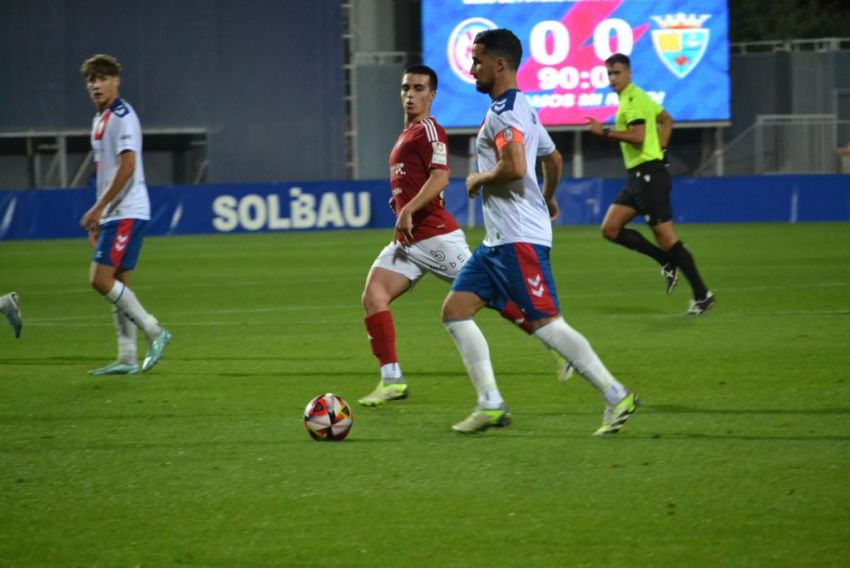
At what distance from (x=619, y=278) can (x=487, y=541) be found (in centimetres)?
1264

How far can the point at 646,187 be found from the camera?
1370cm

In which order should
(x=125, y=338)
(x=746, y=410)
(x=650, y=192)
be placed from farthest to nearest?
(x=650, y=192) → (x=125, y=338) → (x=746, y=410)

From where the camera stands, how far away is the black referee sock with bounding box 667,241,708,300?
1319cm

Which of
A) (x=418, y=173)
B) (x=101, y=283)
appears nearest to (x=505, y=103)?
(x=418, y=173)

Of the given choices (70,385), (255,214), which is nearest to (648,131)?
(70,385)

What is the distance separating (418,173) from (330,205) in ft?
72.0

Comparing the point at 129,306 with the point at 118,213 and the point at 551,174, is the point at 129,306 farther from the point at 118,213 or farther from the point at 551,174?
the point at 551,174

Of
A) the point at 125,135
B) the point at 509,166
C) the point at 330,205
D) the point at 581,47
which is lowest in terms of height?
the point at 330,205

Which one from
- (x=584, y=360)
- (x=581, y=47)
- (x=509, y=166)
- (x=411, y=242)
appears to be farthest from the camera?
(x=581, y=47)

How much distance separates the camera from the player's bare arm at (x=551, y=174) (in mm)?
8255

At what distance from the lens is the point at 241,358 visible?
11344 mm

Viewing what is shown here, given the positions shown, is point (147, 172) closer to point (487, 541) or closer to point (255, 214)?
point (255, 214)

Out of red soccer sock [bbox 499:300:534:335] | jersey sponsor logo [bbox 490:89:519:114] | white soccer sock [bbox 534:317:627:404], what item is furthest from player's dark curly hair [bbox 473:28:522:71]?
white soccer sock [bbox 534:317:627:404]

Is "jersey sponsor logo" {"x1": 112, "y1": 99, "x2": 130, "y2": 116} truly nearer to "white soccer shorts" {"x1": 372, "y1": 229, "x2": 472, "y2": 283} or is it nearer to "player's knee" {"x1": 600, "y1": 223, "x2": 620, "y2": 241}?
"white soccer shorts" {"x1": 372, "y1": 229, "x2": 472, "y2": 283}
